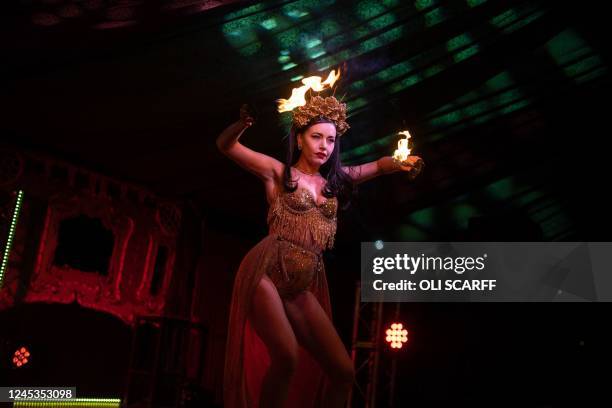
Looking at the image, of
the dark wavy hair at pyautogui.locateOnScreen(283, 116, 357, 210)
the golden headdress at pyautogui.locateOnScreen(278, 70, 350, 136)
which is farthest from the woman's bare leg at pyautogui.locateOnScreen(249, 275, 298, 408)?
the golden headdress at pyautogui.locateOnScreen(278, 70, 350, 136)

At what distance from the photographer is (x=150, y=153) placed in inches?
246

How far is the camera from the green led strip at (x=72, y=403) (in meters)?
5.00

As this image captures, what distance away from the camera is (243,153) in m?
2.91

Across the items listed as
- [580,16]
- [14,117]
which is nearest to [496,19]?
[580,16]

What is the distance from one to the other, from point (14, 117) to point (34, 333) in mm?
2452

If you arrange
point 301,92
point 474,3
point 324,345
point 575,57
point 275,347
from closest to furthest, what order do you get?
point 275,347, point 324,345, point 301,92, point 474,3, point 575,57

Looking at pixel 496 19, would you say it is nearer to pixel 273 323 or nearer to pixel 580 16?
pixel 580 16

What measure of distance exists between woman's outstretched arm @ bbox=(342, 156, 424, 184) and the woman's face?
148 millimetres

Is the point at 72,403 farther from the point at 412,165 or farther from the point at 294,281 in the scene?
the point at 412,165

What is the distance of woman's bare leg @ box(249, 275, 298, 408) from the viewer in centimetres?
262

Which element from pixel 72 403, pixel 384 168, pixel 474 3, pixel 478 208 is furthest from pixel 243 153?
pixel 478 208

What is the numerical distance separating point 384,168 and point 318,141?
36cm

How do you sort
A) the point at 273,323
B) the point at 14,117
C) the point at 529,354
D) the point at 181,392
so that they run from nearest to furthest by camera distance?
the point at 273,323 < the point at 14,117 < the point at 181,392 < the point at 529,354

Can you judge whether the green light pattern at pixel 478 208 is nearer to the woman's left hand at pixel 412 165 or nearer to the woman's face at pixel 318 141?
the woman's left hand at pixel 412 165
